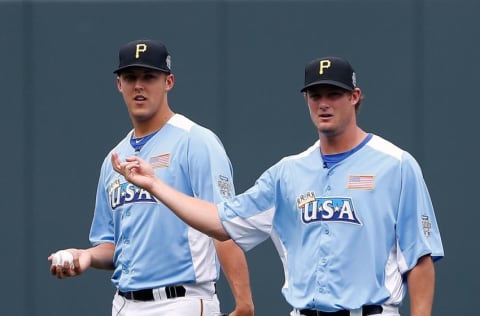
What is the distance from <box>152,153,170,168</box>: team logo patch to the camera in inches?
198

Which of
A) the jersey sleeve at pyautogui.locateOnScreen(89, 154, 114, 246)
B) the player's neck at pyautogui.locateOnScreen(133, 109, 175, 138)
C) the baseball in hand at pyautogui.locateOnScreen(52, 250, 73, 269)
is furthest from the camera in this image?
the jersey sleeve at pyautogui.locateOnScreen(89, 154, 114, 246)

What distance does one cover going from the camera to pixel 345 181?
177 inches

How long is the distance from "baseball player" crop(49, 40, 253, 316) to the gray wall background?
6.72ft

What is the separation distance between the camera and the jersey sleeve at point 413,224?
438 centimetres

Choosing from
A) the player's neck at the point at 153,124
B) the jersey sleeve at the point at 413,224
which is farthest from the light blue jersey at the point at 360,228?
the player's neck at the point at 153,124

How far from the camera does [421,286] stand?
14.4 feet

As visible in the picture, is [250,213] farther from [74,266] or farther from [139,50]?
[139,50]

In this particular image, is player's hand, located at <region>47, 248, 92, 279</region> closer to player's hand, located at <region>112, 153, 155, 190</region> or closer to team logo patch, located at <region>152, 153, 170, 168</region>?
team logo patch, located at <region>152, 153, 170, 168</region>

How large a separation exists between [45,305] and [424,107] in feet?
8.28

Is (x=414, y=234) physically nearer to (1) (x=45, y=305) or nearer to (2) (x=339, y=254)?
(2) (x=339, y=254)

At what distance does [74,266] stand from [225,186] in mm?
690

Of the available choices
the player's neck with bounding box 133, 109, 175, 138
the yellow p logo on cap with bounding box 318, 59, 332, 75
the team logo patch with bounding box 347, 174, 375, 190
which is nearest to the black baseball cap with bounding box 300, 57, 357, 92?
the yellow p logo on cap with bounding box 318, 59, 332, 75

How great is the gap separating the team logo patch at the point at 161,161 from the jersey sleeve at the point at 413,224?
3.55ft

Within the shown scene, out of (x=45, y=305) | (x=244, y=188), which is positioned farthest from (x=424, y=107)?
(x=45, y=305)
